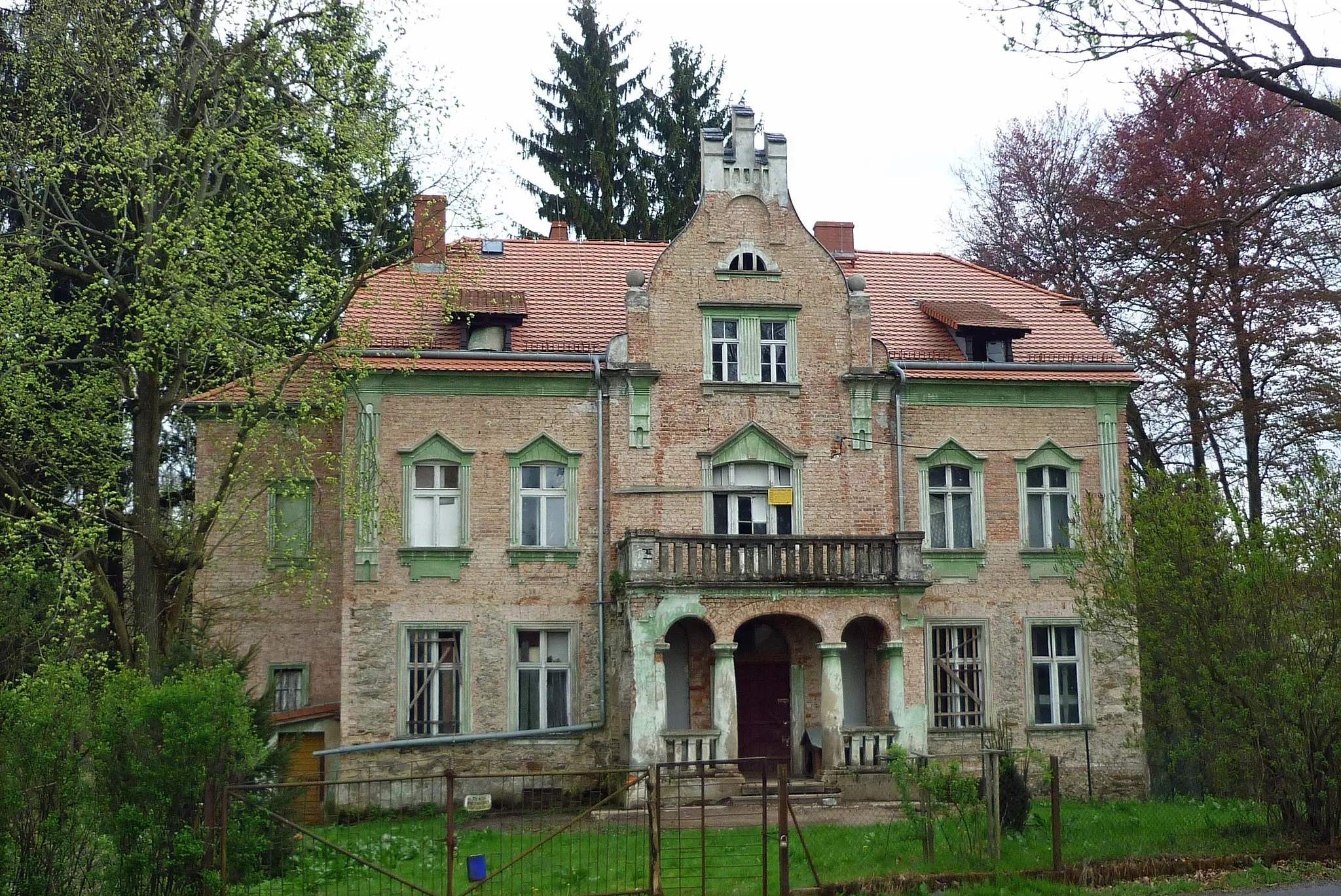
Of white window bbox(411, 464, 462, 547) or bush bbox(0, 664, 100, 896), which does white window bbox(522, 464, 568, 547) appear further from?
bush bbox(0, 664, 100, 896)

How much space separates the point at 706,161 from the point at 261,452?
928cm

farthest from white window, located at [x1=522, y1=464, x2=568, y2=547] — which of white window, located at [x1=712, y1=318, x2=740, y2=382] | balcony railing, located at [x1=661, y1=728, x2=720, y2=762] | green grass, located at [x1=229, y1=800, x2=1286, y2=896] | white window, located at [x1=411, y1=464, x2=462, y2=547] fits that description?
green grass, located at [x1=229, y1=800, x2=1286, y2=896]

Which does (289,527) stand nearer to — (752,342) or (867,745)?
(752,342)

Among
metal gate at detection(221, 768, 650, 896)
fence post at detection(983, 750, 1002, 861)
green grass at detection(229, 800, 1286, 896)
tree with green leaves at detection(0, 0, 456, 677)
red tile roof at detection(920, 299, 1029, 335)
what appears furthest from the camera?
red tile roof at detection(920, 299, 1029, 335)

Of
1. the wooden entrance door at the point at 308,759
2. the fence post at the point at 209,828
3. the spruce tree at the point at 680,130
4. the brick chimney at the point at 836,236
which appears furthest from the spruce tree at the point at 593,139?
the fence post at the point at 209,828

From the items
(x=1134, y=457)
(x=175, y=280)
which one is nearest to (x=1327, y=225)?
(x=1134, y=457)

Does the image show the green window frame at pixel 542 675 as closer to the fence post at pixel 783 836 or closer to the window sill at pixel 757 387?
the window sill at pixel 757 387

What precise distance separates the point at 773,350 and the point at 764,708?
20.5 ft

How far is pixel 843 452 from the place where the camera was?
81.5ft

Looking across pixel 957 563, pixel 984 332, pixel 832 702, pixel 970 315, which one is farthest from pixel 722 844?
pixel 970 315

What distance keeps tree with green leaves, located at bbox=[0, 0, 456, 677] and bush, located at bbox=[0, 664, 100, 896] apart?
456cm

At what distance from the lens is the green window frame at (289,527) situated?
23.8m

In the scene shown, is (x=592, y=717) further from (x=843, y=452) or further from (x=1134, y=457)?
(x=1134, y=457)

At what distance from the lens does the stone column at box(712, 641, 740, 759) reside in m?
21.8
